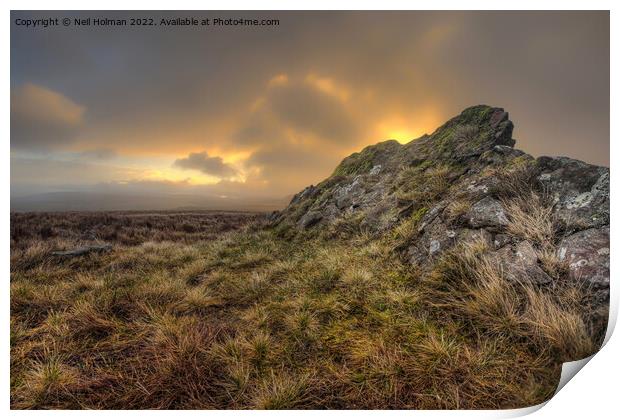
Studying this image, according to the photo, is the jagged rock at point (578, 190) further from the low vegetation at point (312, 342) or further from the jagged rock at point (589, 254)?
the low vegetation at point (312, 342)

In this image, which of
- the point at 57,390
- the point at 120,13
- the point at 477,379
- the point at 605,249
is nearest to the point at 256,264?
the point at 57,390

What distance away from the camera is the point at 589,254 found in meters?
2.55

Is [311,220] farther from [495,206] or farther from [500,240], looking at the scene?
[500,240]

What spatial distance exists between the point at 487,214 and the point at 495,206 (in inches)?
6.3

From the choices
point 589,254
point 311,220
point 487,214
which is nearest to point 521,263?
point 589,254

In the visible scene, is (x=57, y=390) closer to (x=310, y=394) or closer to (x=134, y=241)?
(x=310, y=394)

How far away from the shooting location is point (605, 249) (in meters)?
2.59

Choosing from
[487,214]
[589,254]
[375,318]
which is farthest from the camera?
[487,214]

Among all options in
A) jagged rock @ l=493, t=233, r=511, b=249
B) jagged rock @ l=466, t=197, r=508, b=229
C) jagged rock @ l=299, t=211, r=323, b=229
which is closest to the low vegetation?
jagged rock @ l=493, t=233, r=511, b=249

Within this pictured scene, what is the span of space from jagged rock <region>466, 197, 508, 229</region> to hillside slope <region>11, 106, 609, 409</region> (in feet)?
0.06

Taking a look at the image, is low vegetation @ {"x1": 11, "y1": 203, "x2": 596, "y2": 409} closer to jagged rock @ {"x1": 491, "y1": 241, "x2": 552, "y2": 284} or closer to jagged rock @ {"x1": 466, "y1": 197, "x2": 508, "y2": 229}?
jagged rock @ {"x1": 491, "y1": 241, "x2": 552, "y2": 284}

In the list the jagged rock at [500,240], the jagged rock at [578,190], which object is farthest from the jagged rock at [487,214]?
the jagged rock at [578,190]

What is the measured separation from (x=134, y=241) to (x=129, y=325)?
724cm

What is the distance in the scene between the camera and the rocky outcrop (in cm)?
268
